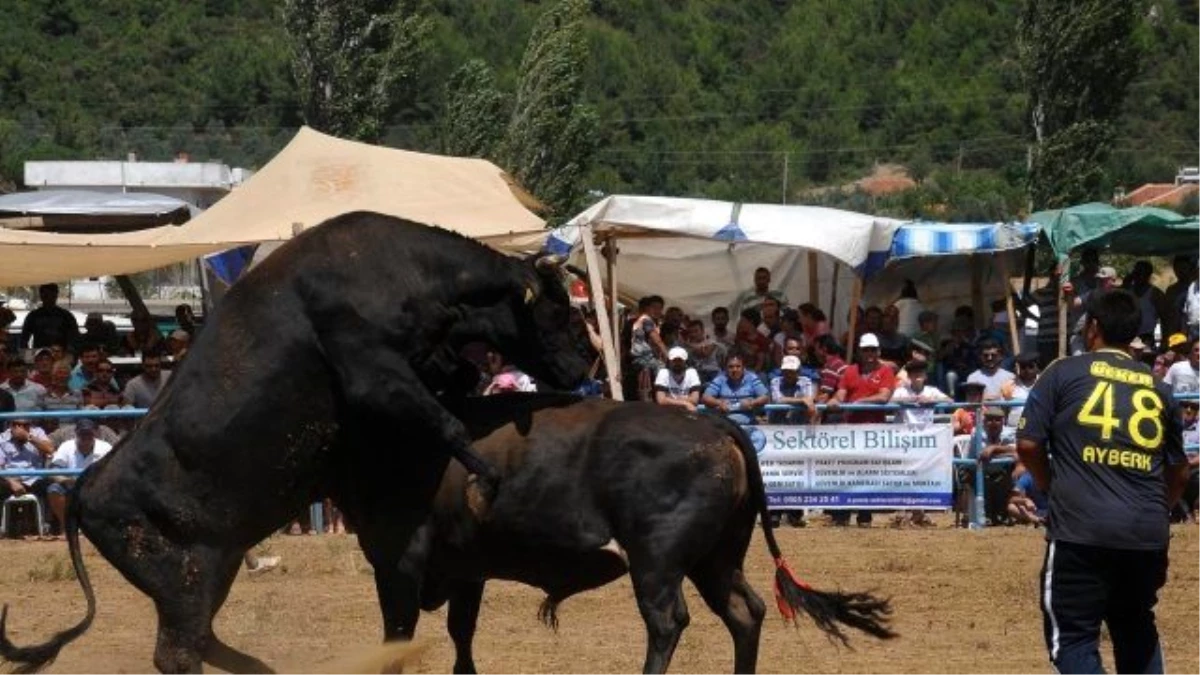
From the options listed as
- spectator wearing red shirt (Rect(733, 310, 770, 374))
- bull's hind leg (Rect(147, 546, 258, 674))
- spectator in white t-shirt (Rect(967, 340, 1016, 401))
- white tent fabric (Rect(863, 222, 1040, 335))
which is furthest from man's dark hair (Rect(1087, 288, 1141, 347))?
white tent fabric (Rect(863, 222, 1040, 335))

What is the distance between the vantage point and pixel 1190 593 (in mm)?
12922

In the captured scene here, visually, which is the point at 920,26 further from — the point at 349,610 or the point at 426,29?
the point at 349,610

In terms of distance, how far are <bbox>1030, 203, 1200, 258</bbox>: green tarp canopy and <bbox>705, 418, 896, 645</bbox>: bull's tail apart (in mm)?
8881

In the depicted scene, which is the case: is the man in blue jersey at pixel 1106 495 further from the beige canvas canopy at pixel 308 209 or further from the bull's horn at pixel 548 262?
the beige canvas canopy at pixel 308 209

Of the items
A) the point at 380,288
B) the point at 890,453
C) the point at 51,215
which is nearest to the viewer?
the point at 380,288

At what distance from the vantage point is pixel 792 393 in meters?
16.4

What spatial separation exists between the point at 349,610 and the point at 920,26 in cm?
9613

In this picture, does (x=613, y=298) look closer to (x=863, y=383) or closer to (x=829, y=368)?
(x=829, y=368)

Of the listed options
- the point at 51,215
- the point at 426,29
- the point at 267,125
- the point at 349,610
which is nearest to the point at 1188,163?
the point at 267,125

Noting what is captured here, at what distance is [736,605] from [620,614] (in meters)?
3.06

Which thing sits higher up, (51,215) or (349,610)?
(51,215)

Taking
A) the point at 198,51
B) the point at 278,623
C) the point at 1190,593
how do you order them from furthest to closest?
the point at 198,51, the point at 1190,593, the point at 278,623

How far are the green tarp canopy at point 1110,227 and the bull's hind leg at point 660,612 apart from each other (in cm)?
958

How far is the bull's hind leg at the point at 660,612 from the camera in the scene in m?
9.04
